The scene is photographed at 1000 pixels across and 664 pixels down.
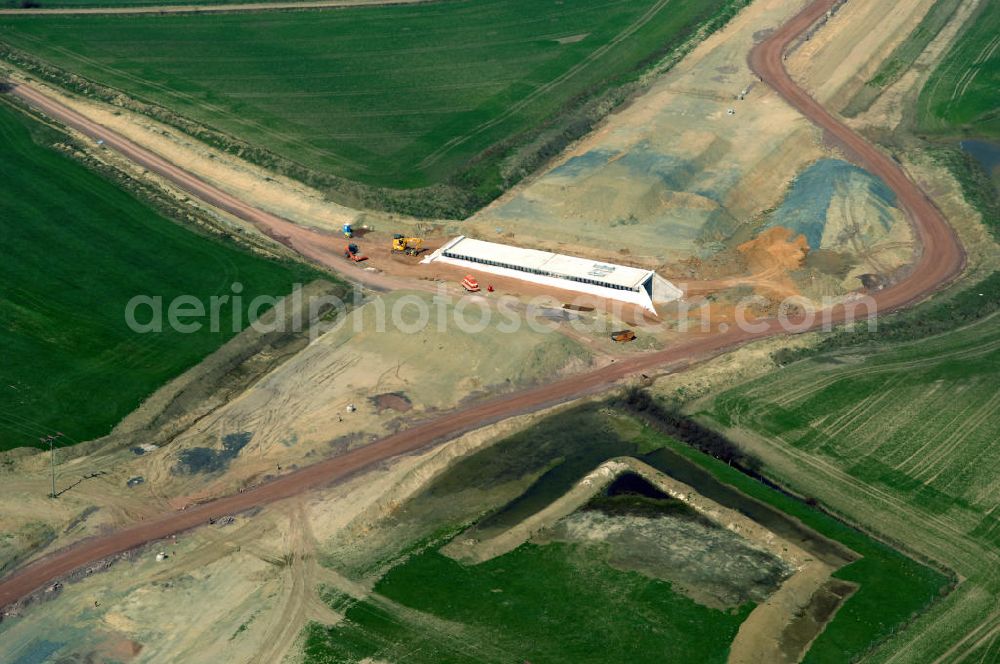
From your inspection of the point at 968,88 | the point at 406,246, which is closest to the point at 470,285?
the point at 406,246

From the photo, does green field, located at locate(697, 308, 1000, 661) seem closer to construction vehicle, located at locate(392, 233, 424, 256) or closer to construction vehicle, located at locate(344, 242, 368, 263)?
construction vehicle, located at locate(392, 233, 424, 256)

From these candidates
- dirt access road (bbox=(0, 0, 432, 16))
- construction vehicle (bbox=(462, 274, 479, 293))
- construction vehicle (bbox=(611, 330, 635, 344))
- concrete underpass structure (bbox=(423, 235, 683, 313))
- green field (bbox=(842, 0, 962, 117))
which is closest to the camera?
construction vehicle (bbox=(611, 330, 635, 344))

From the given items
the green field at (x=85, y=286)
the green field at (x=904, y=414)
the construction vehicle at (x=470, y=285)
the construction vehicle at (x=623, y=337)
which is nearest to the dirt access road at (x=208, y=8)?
the green field at (x=85, y=286)

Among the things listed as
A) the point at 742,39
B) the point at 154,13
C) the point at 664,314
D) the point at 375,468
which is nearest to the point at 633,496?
the point at 375,468

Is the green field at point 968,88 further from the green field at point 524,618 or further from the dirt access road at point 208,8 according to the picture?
the green field at point 524,618

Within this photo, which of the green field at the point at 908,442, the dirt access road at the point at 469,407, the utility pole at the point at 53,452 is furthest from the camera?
the utility pole at the point at 53,452

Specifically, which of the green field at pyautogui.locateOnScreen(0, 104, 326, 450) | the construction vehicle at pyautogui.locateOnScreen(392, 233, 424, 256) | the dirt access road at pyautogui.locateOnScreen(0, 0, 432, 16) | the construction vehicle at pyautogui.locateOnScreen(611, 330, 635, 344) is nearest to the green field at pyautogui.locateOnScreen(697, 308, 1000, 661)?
the construction vehicle at pyautogui.locateOnScreen(611, 330, 635, 344)

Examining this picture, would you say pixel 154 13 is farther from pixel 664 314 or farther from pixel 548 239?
pixel 664 314
